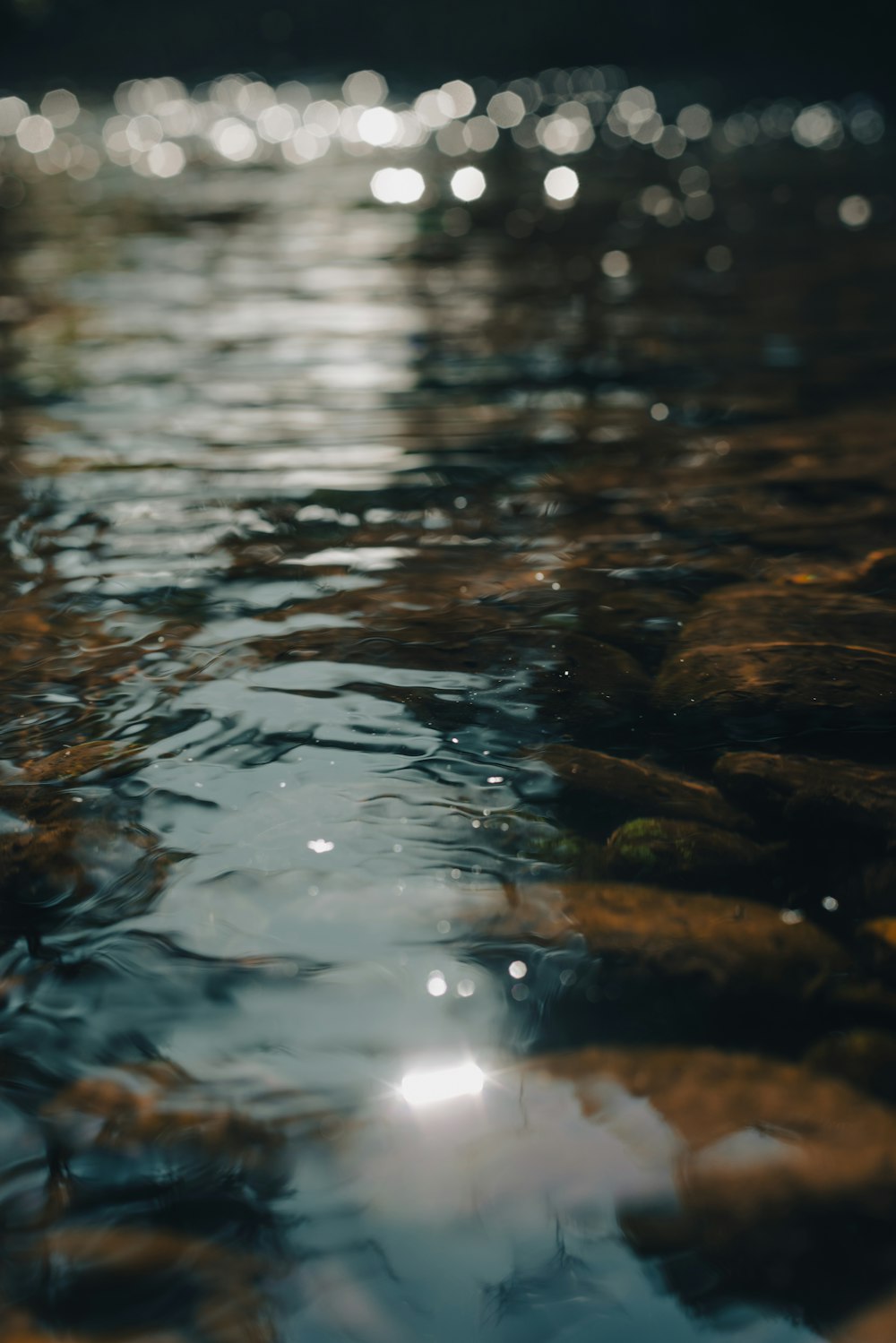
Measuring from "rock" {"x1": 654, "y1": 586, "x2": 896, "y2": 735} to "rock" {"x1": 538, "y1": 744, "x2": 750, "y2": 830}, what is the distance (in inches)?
10.8

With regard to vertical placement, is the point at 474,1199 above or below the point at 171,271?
below

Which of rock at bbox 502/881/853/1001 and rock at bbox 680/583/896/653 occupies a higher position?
rock at bbox 680/583/896/653

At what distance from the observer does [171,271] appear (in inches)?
461

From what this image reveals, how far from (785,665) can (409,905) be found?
1279 mm

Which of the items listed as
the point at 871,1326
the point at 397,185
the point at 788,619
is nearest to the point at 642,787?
the point at 788,619

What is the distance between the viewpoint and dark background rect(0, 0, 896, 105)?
55188 mm

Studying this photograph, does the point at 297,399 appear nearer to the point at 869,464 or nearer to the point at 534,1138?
the point at 869,464

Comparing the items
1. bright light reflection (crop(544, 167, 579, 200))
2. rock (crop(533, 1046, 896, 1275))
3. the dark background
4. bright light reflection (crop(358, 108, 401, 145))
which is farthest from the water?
the dark background

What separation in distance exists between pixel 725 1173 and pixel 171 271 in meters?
11.4

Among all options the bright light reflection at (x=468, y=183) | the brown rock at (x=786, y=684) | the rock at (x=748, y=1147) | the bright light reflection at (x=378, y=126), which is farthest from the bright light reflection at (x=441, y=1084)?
the bright light reflection at (x=378, y=126)

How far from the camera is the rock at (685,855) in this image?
224cm

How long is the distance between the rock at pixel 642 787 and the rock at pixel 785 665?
274 mm

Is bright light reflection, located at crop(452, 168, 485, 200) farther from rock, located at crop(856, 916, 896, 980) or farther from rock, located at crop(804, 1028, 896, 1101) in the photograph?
rock, located at crop(804, 1028, 896, 1101)

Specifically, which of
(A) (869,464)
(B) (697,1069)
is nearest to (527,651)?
(B) (697,1069)
